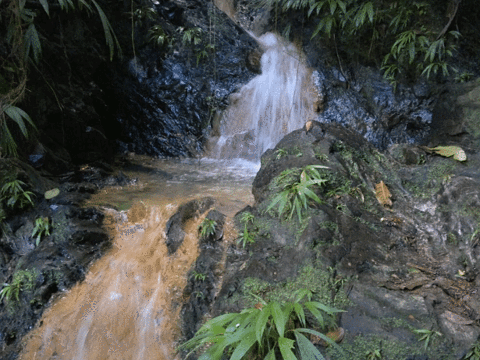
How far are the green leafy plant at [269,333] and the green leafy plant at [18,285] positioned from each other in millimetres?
2427

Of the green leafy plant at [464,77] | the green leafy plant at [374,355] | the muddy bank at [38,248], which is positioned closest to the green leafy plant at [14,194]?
the muddy bank at [38,248]

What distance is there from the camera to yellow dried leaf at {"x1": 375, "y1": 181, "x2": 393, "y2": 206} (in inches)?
148

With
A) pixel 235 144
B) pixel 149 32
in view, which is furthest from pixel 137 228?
pixel 149 32

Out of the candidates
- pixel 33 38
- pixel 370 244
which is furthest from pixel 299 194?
pixel 33 38

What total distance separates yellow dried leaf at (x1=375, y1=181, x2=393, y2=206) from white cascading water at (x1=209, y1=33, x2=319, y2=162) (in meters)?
3.52

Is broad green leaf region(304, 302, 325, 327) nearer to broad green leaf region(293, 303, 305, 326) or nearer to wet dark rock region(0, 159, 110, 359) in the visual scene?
broad green leaf region(293, 303, 305, 326)

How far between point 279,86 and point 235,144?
164 centimetres

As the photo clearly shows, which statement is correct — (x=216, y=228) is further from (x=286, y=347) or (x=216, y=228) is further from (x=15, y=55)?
(x=15, y=55)

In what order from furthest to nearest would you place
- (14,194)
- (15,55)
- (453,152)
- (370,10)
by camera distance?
(370,10)
(15,55)
(14,194)
(453,152)

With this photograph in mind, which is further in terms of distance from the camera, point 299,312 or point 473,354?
point 299,312

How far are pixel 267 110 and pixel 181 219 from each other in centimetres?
404

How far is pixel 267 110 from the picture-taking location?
7562mm

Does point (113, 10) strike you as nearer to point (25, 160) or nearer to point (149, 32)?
point (149, 32)

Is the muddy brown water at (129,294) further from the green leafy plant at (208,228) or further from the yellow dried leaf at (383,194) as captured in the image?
the yellow dried leaf at (383,194)
